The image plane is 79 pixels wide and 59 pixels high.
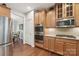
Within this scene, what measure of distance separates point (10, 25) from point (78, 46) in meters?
1.78

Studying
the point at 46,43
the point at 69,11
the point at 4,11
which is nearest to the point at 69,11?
the point at 69,11

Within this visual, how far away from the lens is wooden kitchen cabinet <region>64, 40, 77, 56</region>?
9.75ft

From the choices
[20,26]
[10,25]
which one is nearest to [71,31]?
[20,26]

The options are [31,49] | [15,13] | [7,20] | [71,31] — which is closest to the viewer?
[7,20]

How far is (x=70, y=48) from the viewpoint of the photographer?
3100 millimetres

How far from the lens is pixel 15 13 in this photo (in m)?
2.72

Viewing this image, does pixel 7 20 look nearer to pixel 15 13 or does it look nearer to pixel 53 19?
pixel 15 13

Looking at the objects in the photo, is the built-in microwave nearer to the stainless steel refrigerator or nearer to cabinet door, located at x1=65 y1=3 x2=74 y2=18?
cabinet door, located at x1=65 y1=3 x2=74 y2=18

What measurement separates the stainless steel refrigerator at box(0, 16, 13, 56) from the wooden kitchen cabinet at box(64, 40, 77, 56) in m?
1.48

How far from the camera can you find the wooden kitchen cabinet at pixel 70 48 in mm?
2972

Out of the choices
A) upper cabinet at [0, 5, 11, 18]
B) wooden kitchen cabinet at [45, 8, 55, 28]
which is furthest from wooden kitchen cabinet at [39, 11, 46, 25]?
upper cabinet at [0, 5, 11, 18]

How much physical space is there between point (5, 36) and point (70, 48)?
5.64 feet

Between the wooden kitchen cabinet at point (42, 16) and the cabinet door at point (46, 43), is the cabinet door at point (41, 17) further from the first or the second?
the cabinet door at point (46, 43)

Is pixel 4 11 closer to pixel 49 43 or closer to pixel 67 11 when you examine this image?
pixel 67 11
